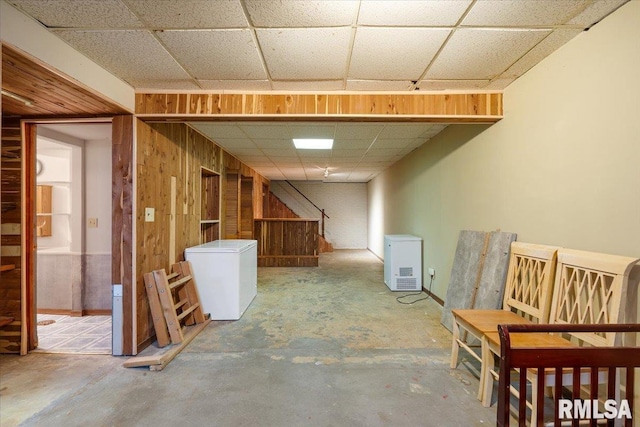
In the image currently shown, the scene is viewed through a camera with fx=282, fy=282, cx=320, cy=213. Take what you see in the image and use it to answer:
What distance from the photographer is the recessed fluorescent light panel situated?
14.2ft

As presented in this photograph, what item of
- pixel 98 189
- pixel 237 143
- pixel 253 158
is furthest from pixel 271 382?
pixel 253 158

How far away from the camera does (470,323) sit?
2035 millimetres

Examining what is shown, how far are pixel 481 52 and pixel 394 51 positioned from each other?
628mm

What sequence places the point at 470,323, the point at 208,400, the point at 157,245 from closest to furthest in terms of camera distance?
the point at 208,400 → the point at 470,323 → the point at 157,245

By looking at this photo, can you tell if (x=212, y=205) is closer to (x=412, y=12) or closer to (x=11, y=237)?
(x=11, y=237)

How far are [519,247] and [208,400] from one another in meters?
2.59

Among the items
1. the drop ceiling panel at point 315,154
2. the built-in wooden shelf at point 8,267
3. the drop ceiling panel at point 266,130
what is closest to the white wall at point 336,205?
the drop ceiling panel at point 315,154

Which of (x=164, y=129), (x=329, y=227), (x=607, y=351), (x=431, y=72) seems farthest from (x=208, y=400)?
(x=329, y=227)

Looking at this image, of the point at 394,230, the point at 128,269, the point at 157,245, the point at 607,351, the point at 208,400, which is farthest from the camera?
the point at 394,230

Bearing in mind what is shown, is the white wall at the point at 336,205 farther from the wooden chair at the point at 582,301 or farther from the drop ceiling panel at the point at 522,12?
the drop ceiling panel at the point at 522,12

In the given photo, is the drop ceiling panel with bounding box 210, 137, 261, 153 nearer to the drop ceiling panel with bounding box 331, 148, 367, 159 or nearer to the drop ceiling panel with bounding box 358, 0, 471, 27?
the drop ceiling panel with bounding box 331, 148, 367, 159

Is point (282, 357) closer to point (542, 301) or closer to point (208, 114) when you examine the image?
point (542, 301)

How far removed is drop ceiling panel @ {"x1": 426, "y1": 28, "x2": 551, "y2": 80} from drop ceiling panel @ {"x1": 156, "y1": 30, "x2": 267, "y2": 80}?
137 cm

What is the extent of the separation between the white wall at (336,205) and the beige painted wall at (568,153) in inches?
264
